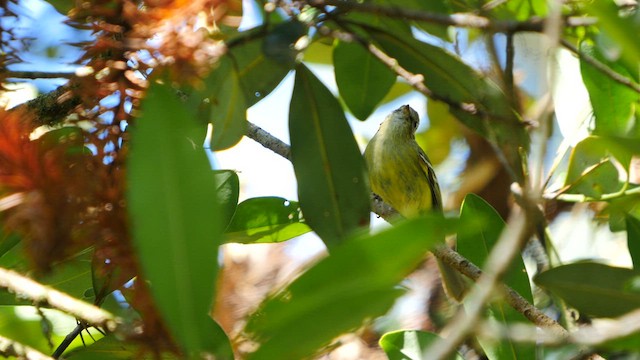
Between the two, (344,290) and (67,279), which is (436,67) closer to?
(67,279)

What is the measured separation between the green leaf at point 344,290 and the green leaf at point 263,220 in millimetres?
1021

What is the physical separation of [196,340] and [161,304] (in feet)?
0.21

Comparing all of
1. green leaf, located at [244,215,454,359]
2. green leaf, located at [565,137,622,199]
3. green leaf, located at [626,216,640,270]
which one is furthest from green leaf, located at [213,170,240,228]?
green leaf, located at [565,137,622,199]

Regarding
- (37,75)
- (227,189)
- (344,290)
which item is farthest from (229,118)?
(344,290)

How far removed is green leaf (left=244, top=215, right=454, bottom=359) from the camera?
38.6 inches

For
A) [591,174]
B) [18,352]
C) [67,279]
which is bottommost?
[591,174]

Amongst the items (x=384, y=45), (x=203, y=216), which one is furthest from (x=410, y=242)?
(x=384, y=45)

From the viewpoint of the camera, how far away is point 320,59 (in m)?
3.98

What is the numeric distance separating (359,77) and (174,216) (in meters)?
1.44

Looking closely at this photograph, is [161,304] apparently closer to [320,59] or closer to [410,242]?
[410,242]

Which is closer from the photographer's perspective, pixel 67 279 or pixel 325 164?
pixel 325 164

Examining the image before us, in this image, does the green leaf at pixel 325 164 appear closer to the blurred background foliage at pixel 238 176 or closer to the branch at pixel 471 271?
the blurred background foliage at pixel 238 176

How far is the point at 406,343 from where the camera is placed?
7.01 feet

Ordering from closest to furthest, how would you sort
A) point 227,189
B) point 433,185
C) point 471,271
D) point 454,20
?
1. point 454,20
2. point 227,189
3. point 471,271
4. point 433,185
